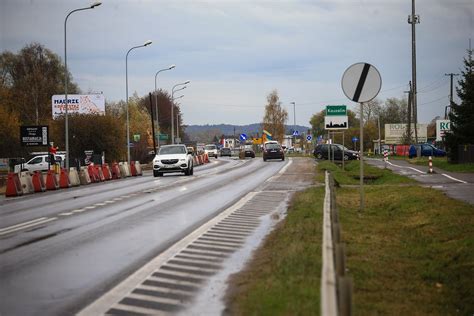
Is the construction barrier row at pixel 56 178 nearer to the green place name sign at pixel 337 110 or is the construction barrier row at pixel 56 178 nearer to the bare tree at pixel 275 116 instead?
the green place name sign at pixel 337 110


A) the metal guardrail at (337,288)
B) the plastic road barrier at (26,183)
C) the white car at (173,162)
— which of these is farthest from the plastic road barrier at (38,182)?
the metal guardrail at (337,288)

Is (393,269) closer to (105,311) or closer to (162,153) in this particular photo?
(105,311)

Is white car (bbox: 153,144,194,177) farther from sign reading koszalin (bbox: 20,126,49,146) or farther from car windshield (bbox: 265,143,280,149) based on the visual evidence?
car windshield (bbox: 265,143,280,149)

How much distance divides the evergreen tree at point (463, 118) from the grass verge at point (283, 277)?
33197 mm

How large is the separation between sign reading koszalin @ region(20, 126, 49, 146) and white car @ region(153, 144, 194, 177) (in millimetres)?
6274

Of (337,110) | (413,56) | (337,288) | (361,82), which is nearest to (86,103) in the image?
(413,56)

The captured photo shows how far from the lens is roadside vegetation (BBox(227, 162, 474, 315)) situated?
259 inches

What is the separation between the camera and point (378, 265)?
8.75 m

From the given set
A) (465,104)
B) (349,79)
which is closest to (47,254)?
(349,79)

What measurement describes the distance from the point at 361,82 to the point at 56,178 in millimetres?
18554

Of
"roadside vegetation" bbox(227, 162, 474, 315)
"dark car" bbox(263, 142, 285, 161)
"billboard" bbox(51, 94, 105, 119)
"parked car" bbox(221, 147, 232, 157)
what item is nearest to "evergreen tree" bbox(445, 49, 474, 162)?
"dark car" bbox(263, 142, 285, 161)

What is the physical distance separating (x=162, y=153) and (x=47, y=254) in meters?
27.8

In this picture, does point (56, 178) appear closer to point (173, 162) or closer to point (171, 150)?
point (173, 162)

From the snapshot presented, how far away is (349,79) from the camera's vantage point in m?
13.9
